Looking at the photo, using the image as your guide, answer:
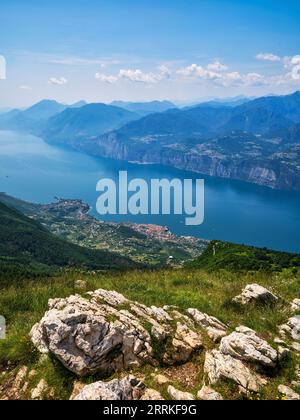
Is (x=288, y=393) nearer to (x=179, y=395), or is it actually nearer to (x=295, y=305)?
(x=179, y=395)

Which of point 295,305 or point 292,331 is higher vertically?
point 292,331

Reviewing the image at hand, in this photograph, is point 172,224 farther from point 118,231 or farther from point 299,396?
point 299,396

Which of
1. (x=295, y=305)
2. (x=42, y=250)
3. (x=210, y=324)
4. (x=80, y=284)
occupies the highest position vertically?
(x=210, y=324)

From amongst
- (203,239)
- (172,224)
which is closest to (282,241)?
(203,239)

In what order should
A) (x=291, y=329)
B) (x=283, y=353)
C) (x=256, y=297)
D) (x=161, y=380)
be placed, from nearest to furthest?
(x=161, y=380) < (x=283, y=353) < (x=291, y=329) < (x=256, y=297)

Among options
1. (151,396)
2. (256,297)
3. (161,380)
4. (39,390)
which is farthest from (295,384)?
(39,390)
